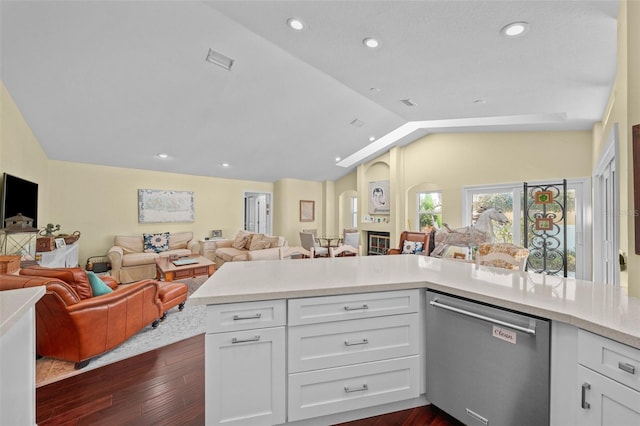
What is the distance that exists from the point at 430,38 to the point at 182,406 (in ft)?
10.3

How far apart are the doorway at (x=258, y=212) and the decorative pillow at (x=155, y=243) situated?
2.32 m

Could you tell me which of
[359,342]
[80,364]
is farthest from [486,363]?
[80,364]

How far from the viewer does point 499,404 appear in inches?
53.5

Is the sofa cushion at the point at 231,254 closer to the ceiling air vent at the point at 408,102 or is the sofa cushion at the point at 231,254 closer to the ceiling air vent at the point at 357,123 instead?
the ceiling air vent at the point at 357,123

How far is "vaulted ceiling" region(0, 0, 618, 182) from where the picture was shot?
196cm

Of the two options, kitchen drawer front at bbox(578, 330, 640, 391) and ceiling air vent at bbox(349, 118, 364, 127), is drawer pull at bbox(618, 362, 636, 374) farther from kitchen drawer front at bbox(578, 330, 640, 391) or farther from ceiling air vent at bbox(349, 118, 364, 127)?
ceiling air vent at bbox(349, 118, 364, 127)

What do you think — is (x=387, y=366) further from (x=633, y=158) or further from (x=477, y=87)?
(x=477, y=87)

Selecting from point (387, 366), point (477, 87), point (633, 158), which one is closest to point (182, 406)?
point (387, 366)

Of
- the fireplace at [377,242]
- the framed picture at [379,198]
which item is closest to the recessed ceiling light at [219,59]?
the framed picture at [379,198]

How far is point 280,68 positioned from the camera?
3447 mm

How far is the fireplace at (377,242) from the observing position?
7.19 m

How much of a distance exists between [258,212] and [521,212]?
21.5 ft

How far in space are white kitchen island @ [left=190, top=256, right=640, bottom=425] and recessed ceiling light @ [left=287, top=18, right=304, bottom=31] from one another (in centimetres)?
202

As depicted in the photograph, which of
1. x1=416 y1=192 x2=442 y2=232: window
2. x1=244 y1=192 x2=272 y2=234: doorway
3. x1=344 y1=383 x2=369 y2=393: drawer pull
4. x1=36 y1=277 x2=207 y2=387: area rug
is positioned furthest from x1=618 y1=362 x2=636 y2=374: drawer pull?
x1=244 y1=192 x2=272 y2=234: doorway
